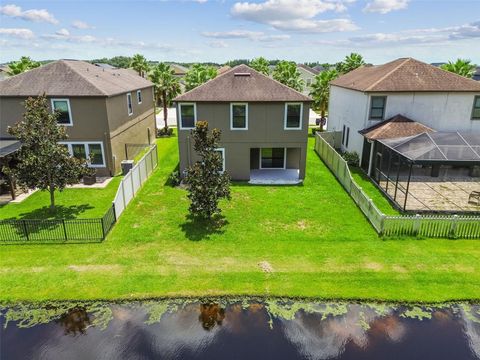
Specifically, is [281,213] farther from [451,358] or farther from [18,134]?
[18,134]

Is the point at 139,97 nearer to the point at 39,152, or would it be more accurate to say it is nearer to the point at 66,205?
the point at 66,205

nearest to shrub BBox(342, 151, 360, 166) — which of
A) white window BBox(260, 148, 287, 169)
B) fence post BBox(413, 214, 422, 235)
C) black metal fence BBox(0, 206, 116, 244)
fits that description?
white window BBox(260, 148, 287, 169)

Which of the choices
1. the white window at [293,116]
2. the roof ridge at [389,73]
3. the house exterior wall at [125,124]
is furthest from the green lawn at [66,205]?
the roof ridge at [389,73]

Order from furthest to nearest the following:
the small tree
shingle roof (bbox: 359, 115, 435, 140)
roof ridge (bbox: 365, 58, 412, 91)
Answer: roof ridge (bbox: 365, 58, 412, 91) → shingle roof (bbox: 359, 115, 435, 140) → the small tree

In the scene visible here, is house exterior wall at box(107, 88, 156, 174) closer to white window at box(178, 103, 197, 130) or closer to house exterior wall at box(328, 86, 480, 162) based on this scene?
white window at box(178, 103, 197, 130)

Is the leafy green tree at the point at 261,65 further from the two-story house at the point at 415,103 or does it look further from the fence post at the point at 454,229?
the fence post at the point at 454,229

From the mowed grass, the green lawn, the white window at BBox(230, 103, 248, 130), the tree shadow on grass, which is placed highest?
the white window at BBox(230, 103, 248, 130)

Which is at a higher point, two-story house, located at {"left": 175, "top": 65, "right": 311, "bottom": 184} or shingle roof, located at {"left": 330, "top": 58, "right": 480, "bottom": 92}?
shingle roof, located at {"left": 330, "top": 58, "right": 480, "bottom": 92}

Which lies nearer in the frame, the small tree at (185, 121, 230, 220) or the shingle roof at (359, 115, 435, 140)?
the small tree at (185, 121, 230, 220)
